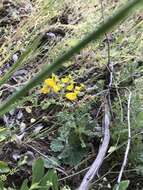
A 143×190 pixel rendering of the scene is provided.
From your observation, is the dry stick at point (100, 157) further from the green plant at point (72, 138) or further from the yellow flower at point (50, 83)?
the yellow flower at point (50, 83)

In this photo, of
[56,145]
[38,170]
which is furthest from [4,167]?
[56,145]

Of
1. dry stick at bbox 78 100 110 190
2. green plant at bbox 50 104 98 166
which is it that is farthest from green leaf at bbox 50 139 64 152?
dry stick at bbox 78 100 110 190

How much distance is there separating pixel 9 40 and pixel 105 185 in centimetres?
72

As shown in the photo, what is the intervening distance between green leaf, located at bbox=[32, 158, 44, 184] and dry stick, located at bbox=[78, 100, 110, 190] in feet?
0.55

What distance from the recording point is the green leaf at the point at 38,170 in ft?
3.76

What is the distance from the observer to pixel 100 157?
1414 mm

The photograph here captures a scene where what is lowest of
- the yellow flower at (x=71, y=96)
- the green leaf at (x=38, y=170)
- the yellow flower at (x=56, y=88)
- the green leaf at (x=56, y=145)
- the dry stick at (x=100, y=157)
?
the dry stick at (x=100, y=157)

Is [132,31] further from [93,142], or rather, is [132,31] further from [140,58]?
[93,142]

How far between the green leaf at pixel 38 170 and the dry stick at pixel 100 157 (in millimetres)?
168

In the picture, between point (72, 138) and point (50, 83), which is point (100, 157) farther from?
point (50, 83)

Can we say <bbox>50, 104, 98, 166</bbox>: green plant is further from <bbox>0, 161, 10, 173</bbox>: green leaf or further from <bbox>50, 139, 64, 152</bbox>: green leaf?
<bbox>0, 161, 10, 173</bbox>: green leaf

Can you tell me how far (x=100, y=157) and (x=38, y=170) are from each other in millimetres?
332

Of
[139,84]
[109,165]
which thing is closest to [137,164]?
[109,165]

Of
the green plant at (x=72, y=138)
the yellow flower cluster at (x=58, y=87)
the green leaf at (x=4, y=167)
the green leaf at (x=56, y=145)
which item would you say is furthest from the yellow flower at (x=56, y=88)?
the green leaf at (x=4, y=167)
